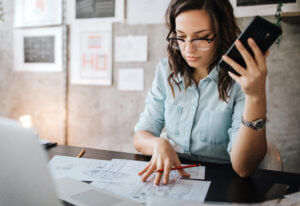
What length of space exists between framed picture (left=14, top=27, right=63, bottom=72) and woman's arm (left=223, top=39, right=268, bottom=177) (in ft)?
6.36

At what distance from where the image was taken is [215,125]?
1155 mm

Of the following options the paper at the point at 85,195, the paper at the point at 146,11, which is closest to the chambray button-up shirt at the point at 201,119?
the paper at the point at 85,195

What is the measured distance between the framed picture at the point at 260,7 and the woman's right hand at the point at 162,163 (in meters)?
1.35

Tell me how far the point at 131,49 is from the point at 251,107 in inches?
59.2

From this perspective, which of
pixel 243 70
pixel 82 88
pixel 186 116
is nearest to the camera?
pixel 243 70

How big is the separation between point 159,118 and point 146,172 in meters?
0.47

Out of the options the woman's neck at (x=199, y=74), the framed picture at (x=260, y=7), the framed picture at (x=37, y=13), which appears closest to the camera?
the woman's neck at (x=199, y=74)

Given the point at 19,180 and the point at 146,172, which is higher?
the point at 19,180

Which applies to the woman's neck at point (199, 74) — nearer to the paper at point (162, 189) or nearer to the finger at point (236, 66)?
the finger at point (236, 66)

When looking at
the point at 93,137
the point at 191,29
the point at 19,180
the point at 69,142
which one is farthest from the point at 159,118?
the point at 69,142

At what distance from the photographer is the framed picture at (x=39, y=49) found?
95.0 inches

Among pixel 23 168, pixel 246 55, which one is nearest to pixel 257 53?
pixel 246 55

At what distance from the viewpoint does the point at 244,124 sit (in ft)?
2.87

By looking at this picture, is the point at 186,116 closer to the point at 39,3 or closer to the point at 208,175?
the point at 208,175
